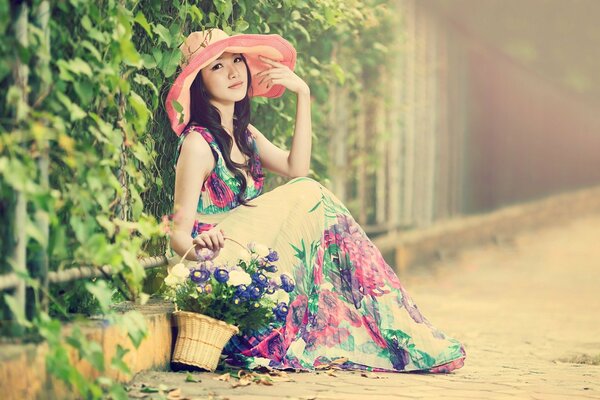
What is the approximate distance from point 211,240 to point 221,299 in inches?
10.4

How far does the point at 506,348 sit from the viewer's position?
22.4ft

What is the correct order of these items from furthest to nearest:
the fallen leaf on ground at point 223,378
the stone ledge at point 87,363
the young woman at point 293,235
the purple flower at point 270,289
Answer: the young woman at point 293,235
the purple flower at point 270,289
the fallen leaf on ground at point 223,378
the stone ledge at point 87,363

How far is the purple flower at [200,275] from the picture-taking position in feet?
15.9

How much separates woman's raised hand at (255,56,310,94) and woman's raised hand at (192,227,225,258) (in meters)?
0.90

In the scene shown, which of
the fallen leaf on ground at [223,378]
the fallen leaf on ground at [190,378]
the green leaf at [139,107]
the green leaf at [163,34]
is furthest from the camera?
the green leaf at [163,34]

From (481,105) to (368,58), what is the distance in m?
6.90

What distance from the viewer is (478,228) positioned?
52.5 feet

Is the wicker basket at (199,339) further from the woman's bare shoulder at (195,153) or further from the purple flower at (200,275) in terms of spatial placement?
the woman's bare shoulder at (195,153)

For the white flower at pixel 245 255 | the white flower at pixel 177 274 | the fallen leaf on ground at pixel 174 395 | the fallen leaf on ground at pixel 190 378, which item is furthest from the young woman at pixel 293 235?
the fallen leaf on ground at pixel 174 395

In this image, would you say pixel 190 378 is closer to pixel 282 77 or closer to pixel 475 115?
pixel 282 77

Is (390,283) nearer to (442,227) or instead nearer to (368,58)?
(368,58)

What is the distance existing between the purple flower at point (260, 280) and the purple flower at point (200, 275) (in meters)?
0.19

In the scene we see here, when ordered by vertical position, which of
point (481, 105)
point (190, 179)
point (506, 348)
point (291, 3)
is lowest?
point (506, 348)

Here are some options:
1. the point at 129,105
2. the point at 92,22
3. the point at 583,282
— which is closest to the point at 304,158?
the point at 129,105
